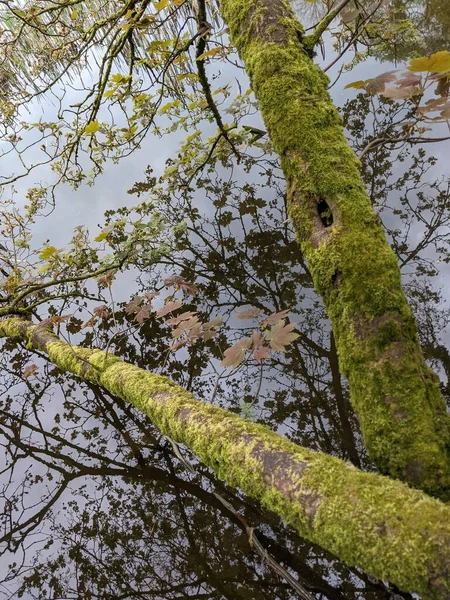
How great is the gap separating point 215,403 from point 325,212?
113 cm

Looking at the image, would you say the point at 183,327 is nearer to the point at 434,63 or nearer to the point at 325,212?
the point at 325,212

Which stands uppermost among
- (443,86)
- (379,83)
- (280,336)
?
(379,83)

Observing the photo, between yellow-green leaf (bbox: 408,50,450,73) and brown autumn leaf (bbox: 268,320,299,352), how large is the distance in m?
0.52

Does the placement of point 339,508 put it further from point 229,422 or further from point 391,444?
point 229,422

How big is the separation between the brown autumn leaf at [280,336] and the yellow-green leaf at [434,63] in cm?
52

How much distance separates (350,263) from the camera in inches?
31.5

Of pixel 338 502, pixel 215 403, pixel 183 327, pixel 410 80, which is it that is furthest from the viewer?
pixel 215 403

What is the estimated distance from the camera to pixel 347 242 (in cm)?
82

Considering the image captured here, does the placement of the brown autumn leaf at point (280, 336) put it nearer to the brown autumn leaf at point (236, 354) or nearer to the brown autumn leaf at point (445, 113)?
the brown autumn leaf at point (236, 354)

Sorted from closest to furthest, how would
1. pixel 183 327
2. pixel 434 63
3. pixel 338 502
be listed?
pixel 338 502 → pixel 434 63 → pixel 183 327

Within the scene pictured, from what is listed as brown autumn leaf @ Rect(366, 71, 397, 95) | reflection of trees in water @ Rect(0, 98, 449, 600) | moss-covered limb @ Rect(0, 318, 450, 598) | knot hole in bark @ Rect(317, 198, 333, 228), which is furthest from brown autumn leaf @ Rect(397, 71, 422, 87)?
reflection of trees in water @ Rect(0, 98, 449, 600)

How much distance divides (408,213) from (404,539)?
2102 millimetres

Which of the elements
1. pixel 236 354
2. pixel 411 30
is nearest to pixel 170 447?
pixel 236 354

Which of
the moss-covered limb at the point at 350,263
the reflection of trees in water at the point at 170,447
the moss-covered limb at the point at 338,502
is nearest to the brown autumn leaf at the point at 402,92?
the moss-covered limb at the point at 350,263
